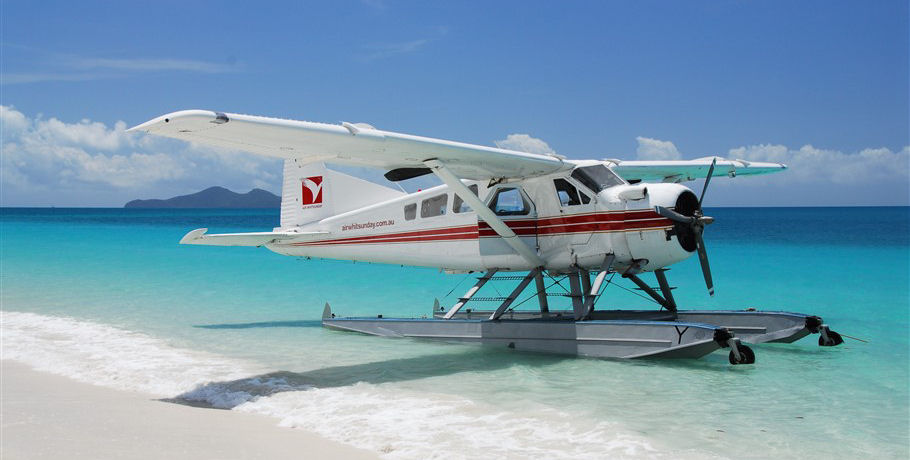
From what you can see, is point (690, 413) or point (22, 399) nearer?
point (690, 413)

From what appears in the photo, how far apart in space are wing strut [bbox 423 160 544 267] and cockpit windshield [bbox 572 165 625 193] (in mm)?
1037

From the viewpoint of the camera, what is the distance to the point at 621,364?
7219 mm

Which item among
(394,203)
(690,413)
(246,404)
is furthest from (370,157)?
(690,413)

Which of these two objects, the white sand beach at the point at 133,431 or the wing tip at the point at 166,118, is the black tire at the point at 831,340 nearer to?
the white sand beach at the point at 133,431

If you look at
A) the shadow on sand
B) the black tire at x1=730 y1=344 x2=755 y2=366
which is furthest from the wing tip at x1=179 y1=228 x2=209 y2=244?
the black tire at x1=730 y1=344 x2=755 y2=366

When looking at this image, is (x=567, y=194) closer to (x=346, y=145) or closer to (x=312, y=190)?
(x=346, y=145)

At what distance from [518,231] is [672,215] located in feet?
6.54

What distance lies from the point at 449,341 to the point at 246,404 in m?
3.45

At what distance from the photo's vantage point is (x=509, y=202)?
8750mm

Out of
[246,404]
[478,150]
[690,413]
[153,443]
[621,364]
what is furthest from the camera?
[478,150]

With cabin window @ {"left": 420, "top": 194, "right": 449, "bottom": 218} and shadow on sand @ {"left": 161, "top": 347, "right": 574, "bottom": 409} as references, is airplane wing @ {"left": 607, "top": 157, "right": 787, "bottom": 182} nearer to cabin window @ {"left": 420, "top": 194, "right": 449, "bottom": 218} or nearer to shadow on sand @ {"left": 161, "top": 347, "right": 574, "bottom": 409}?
cabin window @ {"left": 420, "top": 194, "right": 449, "bottom": 218}

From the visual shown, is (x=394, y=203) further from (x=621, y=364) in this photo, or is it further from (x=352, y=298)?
(x=352, y=298)

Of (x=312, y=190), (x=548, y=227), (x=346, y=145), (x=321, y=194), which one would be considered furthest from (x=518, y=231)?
(x=312, y=190)

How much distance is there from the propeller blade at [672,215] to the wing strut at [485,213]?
5.64ft
